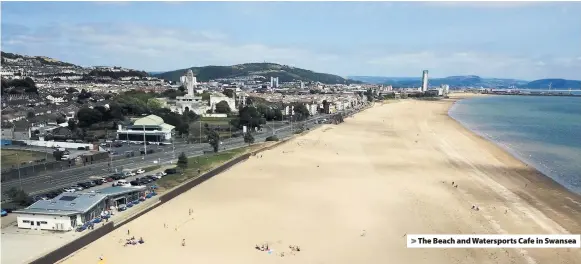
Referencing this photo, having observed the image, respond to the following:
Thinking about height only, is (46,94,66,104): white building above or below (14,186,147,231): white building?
above

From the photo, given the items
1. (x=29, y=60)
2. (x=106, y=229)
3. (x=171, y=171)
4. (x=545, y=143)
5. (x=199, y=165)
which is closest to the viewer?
(x=106, y=229)

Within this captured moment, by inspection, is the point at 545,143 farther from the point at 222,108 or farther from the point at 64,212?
the point at 64,212

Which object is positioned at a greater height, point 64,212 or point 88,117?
point 88,117

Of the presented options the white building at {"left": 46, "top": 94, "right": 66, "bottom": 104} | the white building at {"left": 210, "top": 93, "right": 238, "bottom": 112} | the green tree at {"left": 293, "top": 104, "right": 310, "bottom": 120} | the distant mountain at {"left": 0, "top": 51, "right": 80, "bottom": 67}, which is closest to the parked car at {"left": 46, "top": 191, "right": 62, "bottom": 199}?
the green tree at {"left": 293, "top": 104, "right": 310, "bottom": 120}

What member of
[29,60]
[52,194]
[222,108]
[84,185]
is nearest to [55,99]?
[222,108]

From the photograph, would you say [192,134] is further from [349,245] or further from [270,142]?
[349,245]

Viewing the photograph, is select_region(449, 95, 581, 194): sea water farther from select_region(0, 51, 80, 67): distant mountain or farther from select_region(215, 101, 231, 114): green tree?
select_region(0, 51, 80, 67): distant mountain
